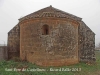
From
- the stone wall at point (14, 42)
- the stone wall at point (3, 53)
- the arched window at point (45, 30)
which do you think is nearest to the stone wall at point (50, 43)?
the arched window at point (45, 30)

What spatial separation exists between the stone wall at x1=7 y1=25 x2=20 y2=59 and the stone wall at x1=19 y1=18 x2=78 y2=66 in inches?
160

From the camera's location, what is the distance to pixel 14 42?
701 inches

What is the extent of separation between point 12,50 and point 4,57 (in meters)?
1.18

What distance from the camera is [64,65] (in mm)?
12922

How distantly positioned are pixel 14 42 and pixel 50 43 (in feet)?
21.7

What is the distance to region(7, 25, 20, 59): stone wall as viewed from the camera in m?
17.6

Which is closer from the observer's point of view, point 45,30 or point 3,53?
point 45,30

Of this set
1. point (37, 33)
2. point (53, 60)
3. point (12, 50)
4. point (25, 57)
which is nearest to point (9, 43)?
point (12, 50)

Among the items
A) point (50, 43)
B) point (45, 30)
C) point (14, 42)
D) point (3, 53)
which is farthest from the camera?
point (14, 42)

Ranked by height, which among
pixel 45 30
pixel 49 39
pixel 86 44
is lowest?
pixel 86 44

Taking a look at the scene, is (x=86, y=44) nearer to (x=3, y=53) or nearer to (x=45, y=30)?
(x=45, y=30)

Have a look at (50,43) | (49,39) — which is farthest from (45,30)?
(50,43)

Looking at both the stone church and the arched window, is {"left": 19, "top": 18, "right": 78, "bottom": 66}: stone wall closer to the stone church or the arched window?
the stone church

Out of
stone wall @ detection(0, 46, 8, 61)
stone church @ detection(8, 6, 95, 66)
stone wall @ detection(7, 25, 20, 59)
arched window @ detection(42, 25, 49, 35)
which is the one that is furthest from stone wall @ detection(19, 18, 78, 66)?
stone wall @ detection(0, 46, 8, 61)
